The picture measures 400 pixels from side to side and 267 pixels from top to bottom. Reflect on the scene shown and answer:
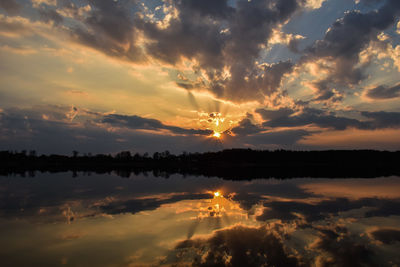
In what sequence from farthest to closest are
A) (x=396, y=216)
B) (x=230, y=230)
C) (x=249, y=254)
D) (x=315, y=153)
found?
(x=315, y=153), (x=396, y=216), (x=230, y=230), (x=249, y=254)

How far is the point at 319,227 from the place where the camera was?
15.6m

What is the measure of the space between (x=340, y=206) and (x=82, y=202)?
2279cm

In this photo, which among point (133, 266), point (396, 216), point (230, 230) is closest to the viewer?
point (133, 266)

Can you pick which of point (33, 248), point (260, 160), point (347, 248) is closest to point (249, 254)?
point (347, 248)

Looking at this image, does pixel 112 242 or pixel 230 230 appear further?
pixel 230 230

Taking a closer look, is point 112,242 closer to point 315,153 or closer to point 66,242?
point 66,242

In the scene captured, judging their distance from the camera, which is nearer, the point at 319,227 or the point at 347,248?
the point at 347,248

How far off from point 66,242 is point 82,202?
12380 millimetres

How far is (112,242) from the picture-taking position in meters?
12.8

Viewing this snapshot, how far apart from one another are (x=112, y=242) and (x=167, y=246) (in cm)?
277

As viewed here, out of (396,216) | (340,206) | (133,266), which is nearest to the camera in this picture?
(133,266)

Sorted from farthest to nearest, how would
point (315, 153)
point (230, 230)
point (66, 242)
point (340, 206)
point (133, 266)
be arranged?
point (315, 153), point (340, 206), point (230, 230), point (66, 242), point (133, 266)

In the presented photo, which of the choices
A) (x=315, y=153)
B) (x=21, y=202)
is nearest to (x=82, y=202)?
(x=21, y=202)

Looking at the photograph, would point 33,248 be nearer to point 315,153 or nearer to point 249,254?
point 249,254
